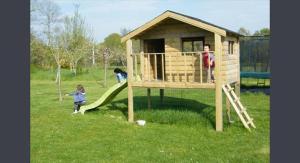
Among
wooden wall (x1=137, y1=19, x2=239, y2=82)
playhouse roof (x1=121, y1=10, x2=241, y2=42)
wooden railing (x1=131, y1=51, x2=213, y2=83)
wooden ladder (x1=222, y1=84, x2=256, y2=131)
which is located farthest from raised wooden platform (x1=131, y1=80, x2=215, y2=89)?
playhouse roof (x1=121, y1=10, x2=241, y2=42)

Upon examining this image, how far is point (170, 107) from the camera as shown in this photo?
15602 millimetres

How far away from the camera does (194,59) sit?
13391mm

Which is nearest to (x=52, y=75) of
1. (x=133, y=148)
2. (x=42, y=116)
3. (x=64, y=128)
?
(x=42, y=116)

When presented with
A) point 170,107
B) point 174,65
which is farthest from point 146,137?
point 170,107

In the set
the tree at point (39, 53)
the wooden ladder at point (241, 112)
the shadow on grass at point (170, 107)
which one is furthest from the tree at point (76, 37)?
the wooden ladder at point (241, 112)

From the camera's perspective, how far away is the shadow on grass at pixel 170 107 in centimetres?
1360

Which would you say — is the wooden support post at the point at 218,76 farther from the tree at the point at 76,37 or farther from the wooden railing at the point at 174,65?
the tree at the point at 76,37

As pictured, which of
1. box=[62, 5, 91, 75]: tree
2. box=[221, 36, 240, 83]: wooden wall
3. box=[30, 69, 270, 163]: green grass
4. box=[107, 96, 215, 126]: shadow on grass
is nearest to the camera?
box=[30, 69, 270, 163]: green grass

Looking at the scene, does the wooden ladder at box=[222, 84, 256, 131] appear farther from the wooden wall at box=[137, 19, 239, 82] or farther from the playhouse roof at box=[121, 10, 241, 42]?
the playhouse roof at box=[121, 10, 241, 42]

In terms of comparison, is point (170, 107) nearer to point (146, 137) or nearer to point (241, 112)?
point (241, 112)

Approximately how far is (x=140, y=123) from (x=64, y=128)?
2.72 metres

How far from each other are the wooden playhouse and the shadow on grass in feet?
3.23

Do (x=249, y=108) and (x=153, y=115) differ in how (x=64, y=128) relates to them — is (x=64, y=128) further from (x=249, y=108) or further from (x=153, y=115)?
(x=249, y=108)

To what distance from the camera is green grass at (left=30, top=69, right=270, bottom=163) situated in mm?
9078
